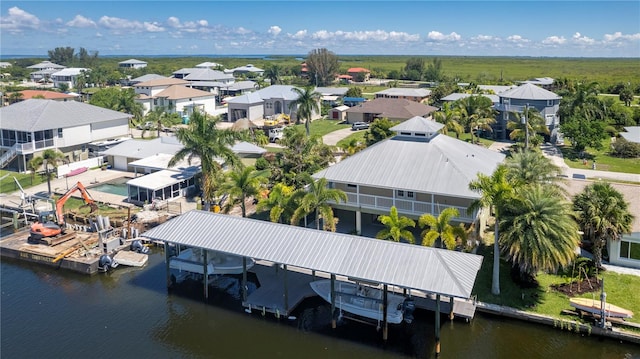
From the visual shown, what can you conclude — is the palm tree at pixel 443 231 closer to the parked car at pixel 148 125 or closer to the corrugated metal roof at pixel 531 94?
the corrugated metal roof at pixel 531 94

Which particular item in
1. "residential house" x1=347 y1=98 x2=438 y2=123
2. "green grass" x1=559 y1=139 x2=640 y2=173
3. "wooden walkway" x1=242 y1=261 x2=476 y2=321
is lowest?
"wooden walkway" x1=242 y1=261 x2=476 y2=321

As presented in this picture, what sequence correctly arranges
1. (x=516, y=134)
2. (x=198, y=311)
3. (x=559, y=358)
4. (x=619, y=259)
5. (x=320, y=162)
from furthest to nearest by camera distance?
1. (x=516, y=134)
2. (x=320, y=162)
3. (x=619, y=259)
4. (x=198, y=311)
5. (x=559, y=358)

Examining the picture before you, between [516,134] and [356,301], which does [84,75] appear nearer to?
[516,134]

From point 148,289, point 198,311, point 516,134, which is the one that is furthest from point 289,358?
point 516,134

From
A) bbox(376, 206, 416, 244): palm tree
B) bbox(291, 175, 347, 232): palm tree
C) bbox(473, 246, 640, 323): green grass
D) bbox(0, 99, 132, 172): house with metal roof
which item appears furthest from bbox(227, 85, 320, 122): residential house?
bbox(473, 246, 640, 323): green grass

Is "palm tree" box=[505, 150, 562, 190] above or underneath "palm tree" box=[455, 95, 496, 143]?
underneath

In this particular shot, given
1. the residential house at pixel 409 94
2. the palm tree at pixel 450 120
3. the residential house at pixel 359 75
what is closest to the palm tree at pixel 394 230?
the palm tree at pixel 450 120

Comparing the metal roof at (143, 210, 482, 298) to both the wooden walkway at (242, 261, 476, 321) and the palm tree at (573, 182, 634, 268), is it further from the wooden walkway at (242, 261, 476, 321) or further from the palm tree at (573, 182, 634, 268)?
the palm tree at (573, 182, 634, 268)
